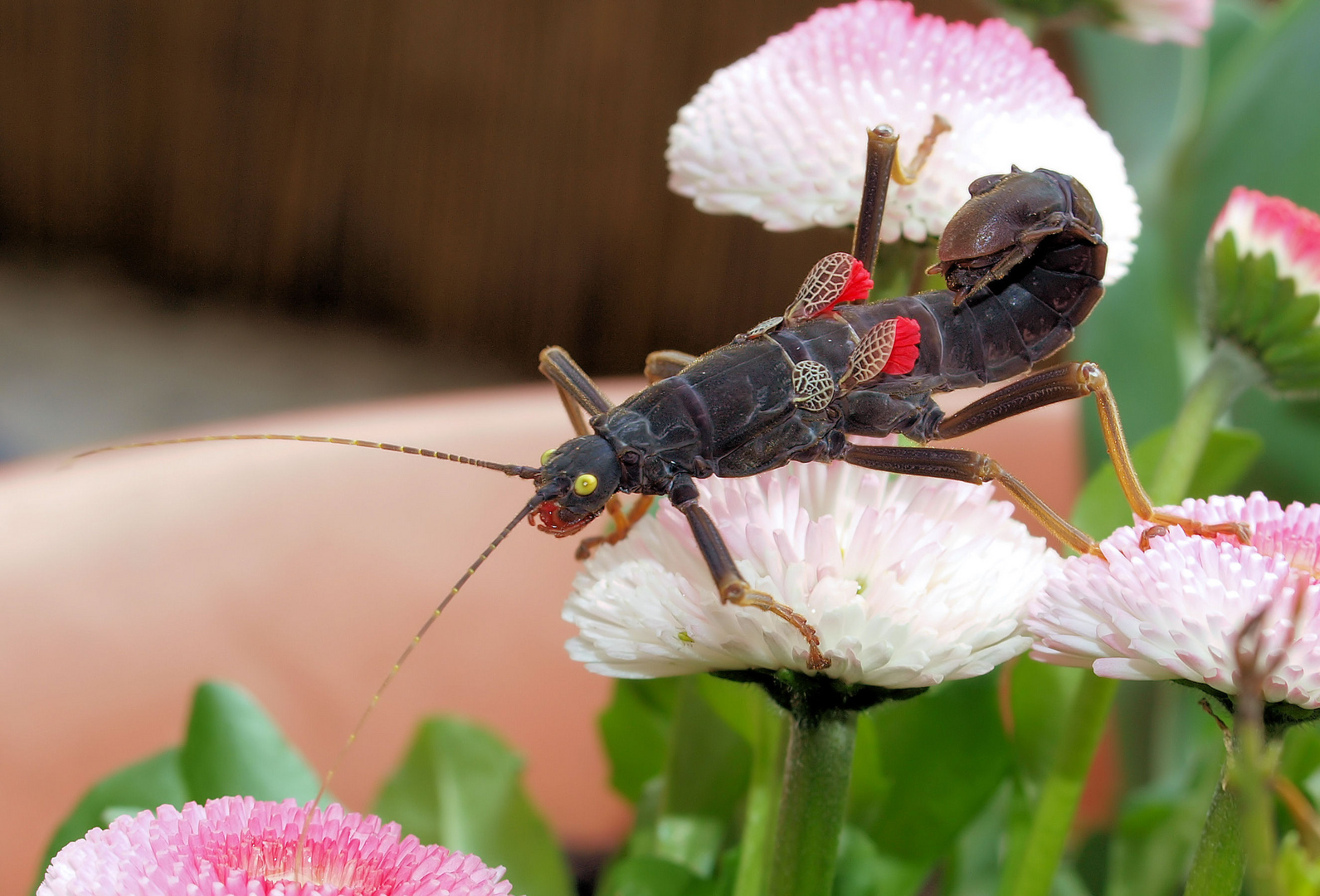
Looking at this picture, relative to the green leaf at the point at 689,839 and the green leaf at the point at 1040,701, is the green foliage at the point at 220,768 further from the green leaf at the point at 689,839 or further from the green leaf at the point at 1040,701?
the green leaf at the point at 1040,701

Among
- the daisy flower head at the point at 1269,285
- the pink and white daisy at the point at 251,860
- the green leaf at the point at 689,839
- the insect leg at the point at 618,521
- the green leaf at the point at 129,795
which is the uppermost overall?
the daisy flower head at the point at 1269,285

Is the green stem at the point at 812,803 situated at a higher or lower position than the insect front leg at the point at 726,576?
lower

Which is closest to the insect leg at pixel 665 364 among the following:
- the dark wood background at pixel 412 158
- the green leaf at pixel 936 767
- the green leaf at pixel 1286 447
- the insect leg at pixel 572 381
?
the insect leg at pixel 572 381

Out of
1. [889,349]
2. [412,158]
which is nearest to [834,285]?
[889,349]

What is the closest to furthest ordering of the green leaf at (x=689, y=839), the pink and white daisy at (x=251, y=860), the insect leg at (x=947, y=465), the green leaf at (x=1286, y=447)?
the pink and white daisy at (x=251, y=860)
the insect leg at (x=947, y=465)
the green leaf at (x=689, y=839)
the green leaf at (x=1286, y=447)

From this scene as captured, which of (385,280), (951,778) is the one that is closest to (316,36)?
(385,280)

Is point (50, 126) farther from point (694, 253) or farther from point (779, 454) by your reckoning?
point (779, 454)

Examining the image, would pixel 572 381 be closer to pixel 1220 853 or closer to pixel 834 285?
pixel 834 285
